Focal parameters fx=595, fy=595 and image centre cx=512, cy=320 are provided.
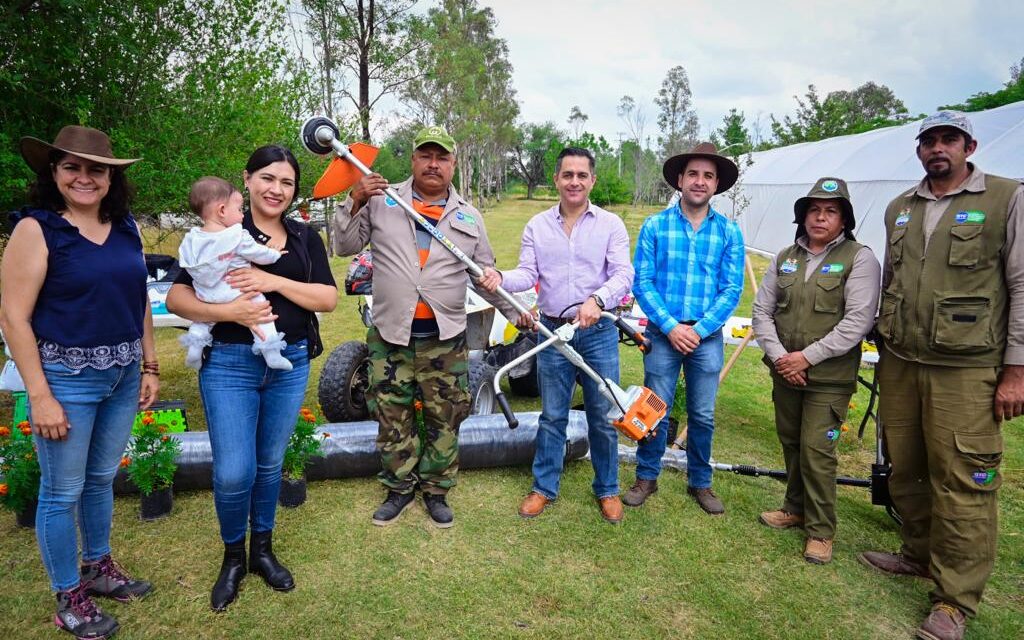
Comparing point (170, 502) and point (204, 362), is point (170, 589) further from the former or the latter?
point (204, 362)

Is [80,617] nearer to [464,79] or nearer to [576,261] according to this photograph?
[576,261]

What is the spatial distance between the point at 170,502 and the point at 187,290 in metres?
1.72

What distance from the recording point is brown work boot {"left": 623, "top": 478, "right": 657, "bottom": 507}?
12.5 feet

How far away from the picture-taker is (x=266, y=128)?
762 cm

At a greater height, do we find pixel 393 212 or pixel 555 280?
pixel 393 212


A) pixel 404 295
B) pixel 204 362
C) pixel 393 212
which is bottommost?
pixel 204 362

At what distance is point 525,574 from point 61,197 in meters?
2.69

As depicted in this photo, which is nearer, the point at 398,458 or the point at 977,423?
the point at 977,423

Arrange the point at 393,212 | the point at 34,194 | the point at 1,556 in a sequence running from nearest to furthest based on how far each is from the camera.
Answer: the point at 34,194 → the point at 1,556 → the point at 393,212

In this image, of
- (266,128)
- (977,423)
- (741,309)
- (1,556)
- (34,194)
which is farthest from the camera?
(741,309)

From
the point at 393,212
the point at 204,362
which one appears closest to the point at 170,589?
the point at 204,362

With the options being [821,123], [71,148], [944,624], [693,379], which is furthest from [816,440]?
[821,123]

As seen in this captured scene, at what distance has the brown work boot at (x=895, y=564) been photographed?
3179 millimetres

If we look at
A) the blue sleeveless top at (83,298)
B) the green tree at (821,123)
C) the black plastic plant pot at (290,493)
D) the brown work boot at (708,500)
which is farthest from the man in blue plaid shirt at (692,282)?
the green tree at (821,123)
